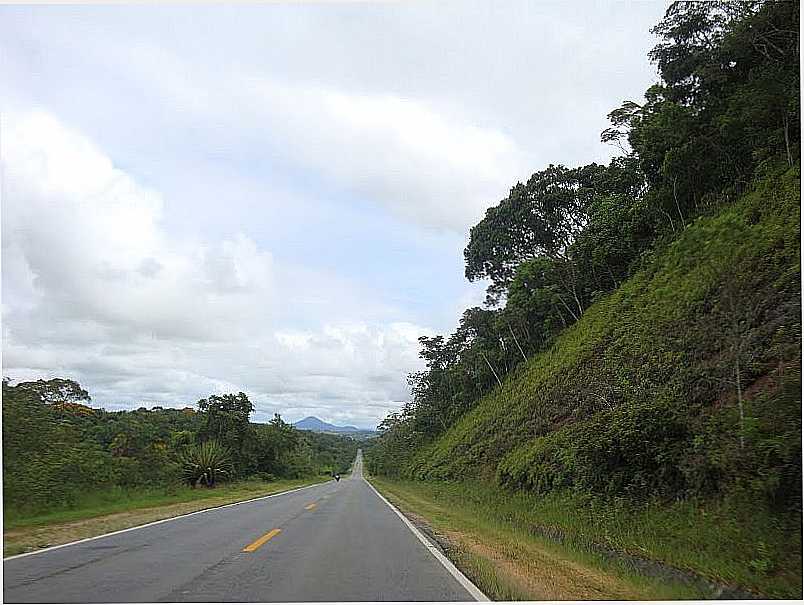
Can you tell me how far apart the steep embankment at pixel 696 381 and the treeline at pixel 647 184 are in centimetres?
157

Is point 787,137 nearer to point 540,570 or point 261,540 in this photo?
point 540,570

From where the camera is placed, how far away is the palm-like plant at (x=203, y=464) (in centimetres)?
3281

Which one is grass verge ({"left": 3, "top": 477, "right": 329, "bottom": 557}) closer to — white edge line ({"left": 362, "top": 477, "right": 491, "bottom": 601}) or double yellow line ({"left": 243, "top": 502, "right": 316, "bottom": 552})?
double yellow line ({"left": 243, "top": 502, "right": 316, "bottom": 552})

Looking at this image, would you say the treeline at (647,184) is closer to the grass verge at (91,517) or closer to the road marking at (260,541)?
the road marking at (260,541)

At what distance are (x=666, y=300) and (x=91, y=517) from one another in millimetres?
14883

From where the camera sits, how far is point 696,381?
46.1 feet

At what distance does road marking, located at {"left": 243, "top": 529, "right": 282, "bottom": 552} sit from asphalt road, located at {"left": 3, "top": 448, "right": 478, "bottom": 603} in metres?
0.02

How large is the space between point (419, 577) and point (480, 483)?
18393 millimetres

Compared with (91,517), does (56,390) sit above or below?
above

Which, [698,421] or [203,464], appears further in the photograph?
[203,464]

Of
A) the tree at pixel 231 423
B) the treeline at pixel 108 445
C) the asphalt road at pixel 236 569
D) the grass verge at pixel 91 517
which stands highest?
the tree at pixel 231 423

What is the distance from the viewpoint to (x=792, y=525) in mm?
8203

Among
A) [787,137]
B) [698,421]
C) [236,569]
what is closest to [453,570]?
[236,569]

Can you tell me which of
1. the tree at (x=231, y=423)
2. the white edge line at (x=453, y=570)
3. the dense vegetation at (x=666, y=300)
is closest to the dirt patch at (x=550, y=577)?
the white edge line at (x=453, y=570)
